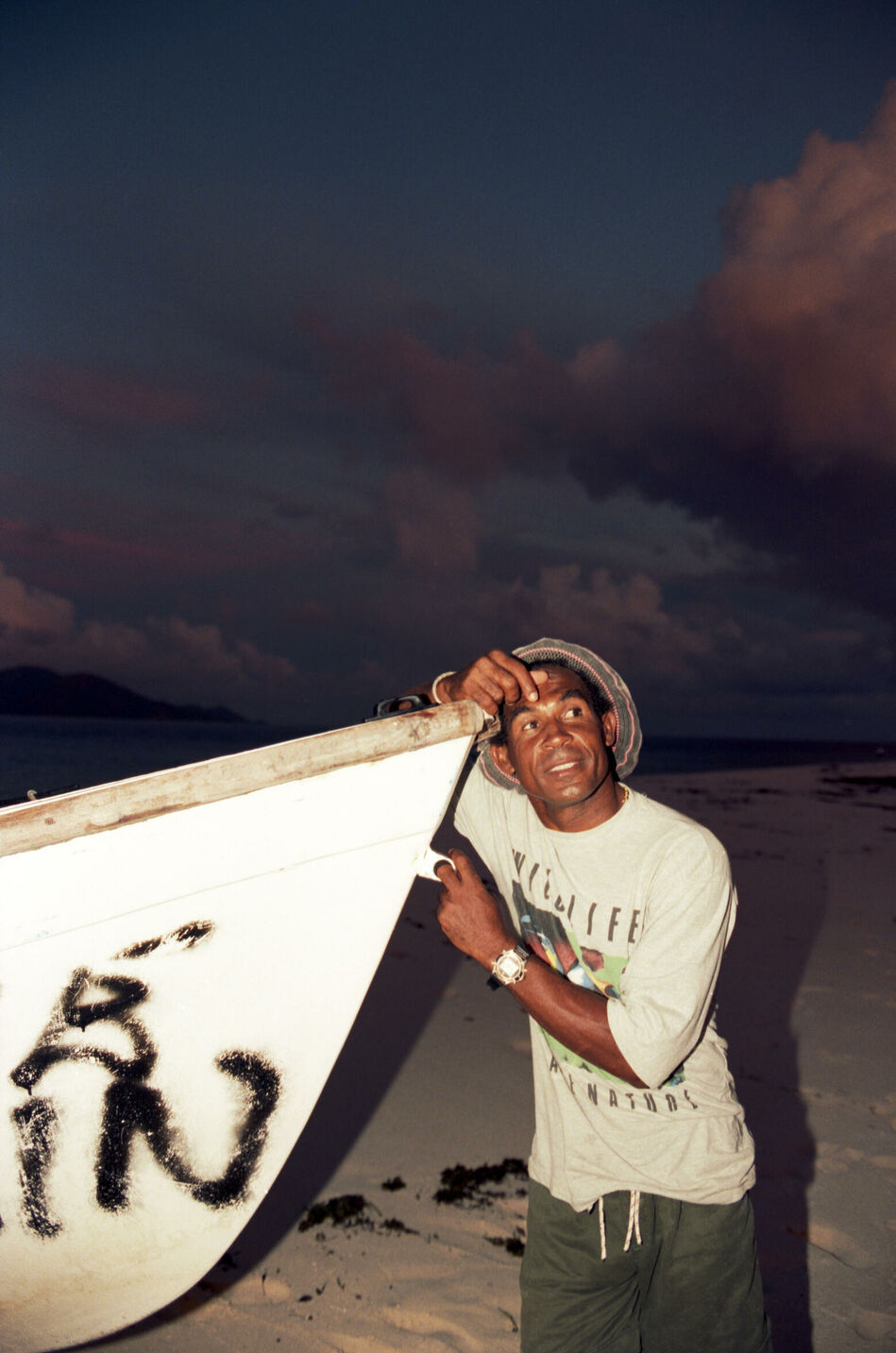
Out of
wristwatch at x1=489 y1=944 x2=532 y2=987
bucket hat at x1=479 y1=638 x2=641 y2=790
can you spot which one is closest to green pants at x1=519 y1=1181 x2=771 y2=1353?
wristwatch at x1=489 y1=944 x2=532 y2=987

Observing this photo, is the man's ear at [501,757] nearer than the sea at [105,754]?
Yes

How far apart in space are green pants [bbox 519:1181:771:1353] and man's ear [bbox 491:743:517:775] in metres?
0.97

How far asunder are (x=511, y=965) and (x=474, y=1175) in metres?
2.25

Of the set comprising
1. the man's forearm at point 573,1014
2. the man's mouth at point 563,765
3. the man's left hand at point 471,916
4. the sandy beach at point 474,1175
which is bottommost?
the sandy beach at point 474,1175

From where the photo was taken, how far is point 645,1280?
189 cm

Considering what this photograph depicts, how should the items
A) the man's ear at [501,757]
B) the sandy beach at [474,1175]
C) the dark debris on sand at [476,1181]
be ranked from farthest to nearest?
1. the dark debris on sand at [476,1181]
2. the sandy beach at [474,1175]
3. the man's ear at [501,757]

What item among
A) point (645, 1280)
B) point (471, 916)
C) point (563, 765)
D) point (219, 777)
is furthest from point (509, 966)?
point (645, 1280)

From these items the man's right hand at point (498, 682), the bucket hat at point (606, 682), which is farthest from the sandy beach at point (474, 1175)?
the man's right hand at point (498, 682)

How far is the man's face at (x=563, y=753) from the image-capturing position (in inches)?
73.1

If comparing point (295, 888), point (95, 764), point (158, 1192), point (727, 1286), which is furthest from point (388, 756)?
point (95, 764)

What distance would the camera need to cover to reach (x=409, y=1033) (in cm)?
474

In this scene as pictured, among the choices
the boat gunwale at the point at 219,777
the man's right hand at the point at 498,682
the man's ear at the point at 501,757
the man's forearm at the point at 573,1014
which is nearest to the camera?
the man's forearm at the point at 573,1014

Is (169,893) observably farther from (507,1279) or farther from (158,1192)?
(507,1279)

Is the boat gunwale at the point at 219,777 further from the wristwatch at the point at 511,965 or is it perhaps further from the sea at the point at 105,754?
the sea at the point at 105,754
